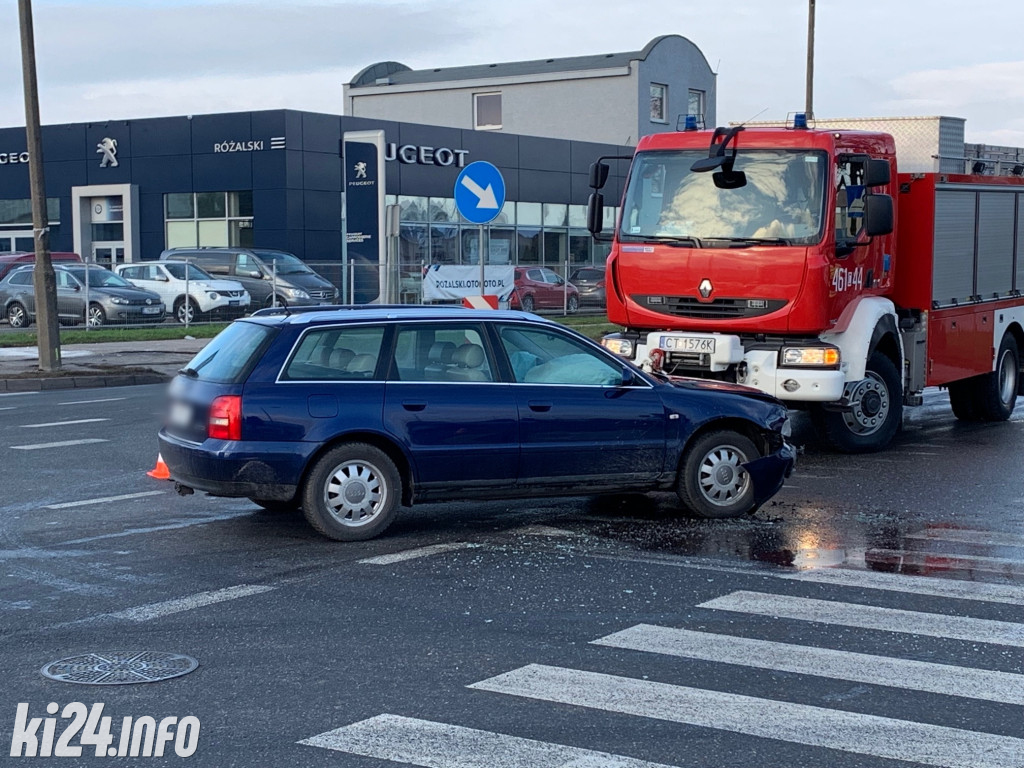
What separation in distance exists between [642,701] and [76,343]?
83.8 ft

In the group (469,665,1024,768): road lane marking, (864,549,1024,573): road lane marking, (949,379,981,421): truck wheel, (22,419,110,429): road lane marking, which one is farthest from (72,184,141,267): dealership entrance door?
(469,665,1024,768): road lane marking

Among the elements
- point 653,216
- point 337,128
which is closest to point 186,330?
point 337,128

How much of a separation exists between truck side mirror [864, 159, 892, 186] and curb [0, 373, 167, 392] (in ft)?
40.7

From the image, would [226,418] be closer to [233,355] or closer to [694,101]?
[233,355]

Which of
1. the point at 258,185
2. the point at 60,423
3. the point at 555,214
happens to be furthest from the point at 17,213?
the point at 60,423

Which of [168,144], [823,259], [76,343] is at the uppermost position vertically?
[168,144]

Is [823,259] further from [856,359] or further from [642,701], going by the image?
[642,701]

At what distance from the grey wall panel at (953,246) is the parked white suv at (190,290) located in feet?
72.5

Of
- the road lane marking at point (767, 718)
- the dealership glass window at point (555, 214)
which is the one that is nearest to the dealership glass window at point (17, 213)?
the dealership glass window at point (555, 214)

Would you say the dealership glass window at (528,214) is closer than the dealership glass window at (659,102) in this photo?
Yes

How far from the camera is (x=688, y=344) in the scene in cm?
1313

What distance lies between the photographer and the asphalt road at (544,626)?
528 centimetres

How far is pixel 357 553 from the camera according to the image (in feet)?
28.6

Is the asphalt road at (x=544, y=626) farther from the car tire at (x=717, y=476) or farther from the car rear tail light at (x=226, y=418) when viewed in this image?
the car rear tail light at (x=226, y=418)
